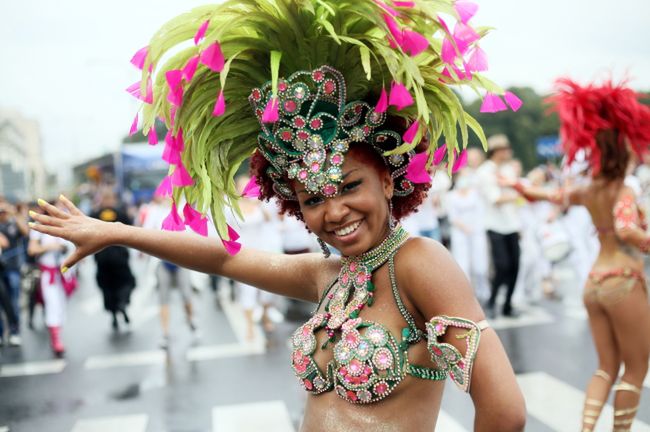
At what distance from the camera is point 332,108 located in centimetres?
196

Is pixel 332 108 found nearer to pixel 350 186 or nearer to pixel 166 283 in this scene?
pixel 350 186

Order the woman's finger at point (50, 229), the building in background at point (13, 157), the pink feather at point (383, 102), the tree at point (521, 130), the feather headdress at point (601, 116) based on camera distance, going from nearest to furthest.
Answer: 1. the pink feather at point (383, 102)
2. the woman's finger at point (50, 229)
3. the feather headdress at point (601, 116)
4. the building in background at point (13, 157)
5. the tree at point (521, 130)

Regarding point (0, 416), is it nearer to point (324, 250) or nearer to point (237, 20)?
point (324, 250)

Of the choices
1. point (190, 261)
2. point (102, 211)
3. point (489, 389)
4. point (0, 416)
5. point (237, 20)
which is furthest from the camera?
point (102, 211)

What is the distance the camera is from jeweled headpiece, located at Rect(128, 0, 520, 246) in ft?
5.73

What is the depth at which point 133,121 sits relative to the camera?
1.99 metres

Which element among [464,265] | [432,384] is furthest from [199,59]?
[464,265]

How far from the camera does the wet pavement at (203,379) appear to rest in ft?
16.6

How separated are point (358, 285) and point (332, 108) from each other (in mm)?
538

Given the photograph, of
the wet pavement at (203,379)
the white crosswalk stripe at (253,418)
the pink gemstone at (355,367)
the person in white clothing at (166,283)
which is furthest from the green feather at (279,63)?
the person in white clothing at (166,283)

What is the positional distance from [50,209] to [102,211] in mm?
5644

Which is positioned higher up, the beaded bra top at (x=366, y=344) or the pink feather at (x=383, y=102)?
the pink feather at (x=383, y=102)

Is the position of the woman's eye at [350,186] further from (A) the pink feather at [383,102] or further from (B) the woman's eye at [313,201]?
(A) the pink feather at [383,102]

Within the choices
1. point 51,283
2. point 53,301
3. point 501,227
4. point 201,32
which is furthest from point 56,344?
point 201,32
